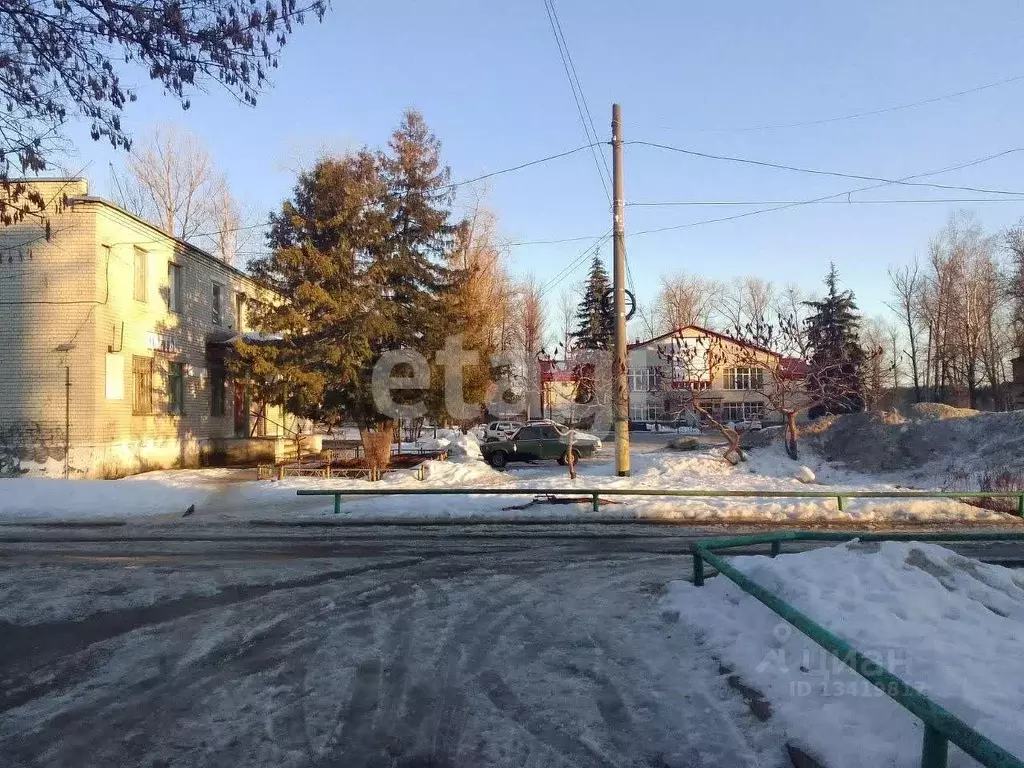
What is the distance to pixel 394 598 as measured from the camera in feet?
24.9

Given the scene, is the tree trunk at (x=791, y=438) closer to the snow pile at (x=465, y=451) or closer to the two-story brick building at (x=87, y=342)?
the snow pile at (x=465, y=451)

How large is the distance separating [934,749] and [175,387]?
2573 cm

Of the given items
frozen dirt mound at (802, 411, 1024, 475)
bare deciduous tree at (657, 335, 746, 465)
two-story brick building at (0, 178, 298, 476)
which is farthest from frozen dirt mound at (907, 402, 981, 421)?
two-story brick building at (0, 178, 298, 476)

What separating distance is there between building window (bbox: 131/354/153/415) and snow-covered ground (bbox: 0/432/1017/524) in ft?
7.11

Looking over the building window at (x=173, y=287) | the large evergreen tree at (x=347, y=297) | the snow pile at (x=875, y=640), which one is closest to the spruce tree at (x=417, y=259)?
the large evergreen tree at (x=347, y=297)

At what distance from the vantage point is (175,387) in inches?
989

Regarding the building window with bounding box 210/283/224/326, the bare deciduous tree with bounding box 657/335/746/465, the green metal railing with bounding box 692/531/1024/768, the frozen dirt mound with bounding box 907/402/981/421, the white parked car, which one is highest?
the building window with bounding box 210/283/224/326

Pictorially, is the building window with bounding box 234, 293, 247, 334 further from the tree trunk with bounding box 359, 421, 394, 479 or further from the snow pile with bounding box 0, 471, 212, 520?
the snow pile with bounding box 0, 471, 212, 520

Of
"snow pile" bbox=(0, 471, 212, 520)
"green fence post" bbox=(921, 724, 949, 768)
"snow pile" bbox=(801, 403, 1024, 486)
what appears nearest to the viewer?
"green fence post" bbox=(921, 724, 949, 768)

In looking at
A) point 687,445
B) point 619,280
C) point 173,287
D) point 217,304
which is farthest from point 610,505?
point 217,304

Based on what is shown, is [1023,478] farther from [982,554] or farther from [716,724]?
[716,724]

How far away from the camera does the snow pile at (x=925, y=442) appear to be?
2328 cm

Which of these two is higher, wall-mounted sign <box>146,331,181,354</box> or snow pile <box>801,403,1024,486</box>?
wall-mounted sign <box>146,331,181,354</box>

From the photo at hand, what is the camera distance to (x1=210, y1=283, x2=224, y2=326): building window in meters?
28.3
